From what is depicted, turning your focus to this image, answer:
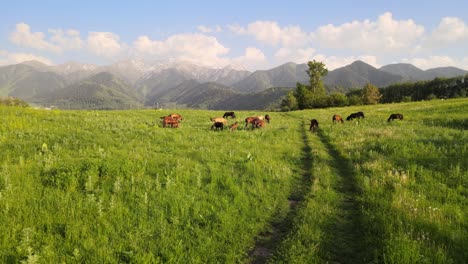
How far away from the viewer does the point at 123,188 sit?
906 centimetres

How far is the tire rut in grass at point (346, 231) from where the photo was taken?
674cm

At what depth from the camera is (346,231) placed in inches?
310

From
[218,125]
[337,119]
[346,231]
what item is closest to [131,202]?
[346,231]

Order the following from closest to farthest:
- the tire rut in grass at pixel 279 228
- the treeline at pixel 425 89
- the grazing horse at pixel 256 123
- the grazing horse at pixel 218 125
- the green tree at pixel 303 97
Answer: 1. the tire rut in grass at pixel 279 228
2. the grazing horse at pixel 218 125
3. the grazing horse at pixel 256 123
4. the green tree at pixel 303 97
5. the treeline at pixel 425 89

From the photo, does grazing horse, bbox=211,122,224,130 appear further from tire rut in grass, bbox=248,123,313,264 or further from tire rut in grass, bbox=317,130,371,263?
tire rut in grass, bbox=317,130,371,263

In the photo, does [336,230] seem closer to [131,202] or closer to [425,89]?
[131,202]

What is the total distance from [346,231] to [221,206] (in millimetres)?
3654

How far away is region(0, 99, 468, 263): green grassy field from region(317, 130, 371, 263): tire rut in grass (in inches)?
1.3

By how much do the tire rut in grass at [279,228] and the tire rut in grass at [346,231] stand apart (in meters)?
1.18

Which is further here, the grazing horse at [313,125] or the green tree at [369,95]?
the green tree at [369,95]

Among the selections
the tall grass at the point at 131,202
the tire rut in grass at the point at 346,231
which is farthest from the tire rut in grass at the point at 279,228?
→ the tire rut in grass at the point at 346,231

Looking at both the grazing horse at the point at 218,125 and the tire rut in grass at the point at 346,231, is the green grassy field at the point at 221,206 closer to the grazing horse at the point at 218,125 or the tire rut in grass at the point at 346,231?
the tire rut in grass at the point at 346,231

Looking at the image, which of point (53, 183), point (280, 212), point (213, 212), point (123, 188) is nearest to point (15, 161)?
point (53, 183)

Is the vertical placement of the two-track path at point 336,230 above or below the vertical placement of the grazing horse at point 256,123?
below
